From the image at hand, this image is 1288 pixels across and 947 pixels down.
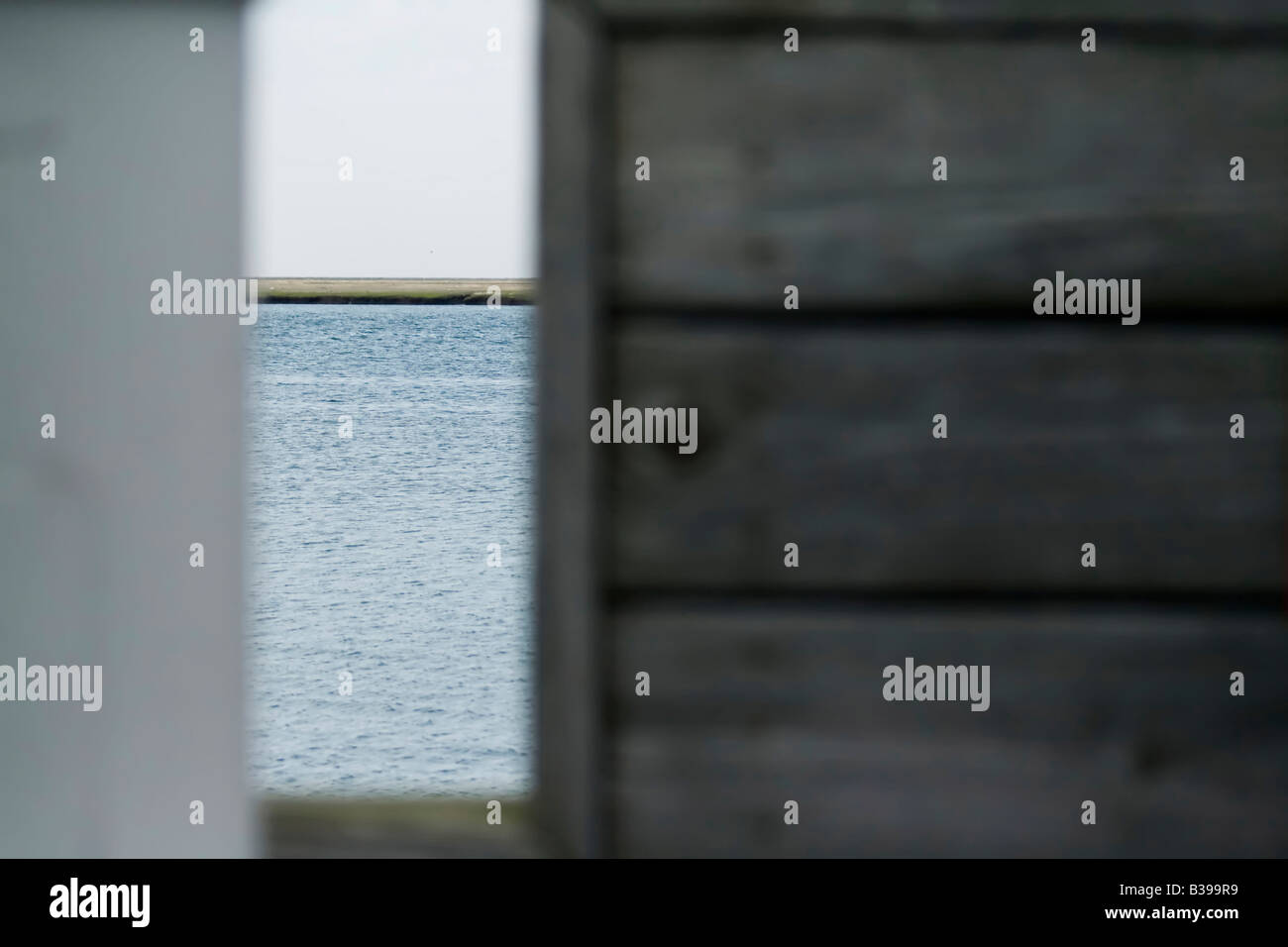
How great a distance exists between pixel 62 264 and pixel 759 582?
0.55 meters

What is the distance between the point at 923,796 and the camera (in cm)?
77

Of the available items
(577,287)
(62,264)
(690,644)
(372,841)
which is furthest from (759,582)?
(62,264)

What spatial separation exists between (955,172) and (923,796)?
44cm

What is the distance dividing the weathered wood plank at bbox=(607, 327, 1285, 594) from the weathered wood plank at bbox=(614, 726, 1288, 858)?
0.13 m

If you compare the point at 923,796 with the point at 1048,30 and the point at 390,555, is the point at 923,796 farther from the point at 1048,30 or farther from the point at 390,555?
the point at 390,555

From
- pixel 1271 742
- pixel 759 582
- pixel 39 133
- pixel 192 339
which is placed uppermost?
pixel 39 133

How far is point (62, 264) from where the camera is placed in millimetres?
777

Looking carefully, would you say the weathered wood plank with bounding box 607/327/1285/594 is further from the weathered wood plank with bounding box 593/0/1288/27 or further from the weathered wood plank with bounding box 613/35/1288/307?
the weathered wood plank with bounding box 593/0/1288/27

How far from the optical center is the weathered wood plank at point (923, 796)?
770mm

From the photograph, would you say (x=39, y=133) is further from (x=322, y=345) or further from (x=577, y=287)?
(x=322, y=345)

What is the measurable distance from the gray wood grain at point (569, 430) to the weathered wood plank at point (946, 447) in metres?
0.03
